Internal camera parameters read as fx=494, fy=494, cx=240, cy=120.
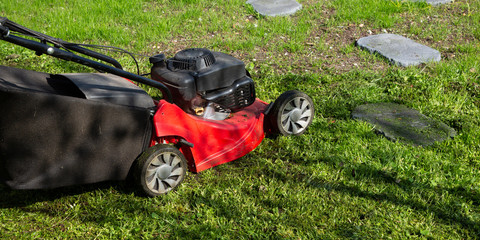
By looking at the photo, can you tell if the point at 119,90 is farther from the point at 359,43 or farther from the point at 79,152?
the point at 359,43

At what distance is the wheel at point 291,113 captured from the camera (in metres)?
3.38

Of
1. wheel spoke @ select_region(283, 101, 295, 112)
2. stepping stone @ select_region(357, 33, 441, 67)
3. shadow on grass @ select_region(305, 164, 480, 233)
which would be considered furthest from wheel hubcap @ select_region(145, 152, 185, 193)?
stepping stone @ select_region(357, 33, 441, 67)

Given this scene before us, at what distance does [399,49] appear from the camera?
16.3 ft

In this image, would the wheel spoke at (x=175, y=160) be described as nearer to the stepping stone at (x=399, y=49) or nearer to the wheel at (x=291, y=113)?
the wheel at (x=291, y=113)

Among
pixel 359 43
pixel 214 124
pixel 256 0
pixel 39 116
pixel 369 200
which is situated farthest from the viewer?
pixel 256 0

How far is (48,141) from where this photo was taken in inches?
93.1

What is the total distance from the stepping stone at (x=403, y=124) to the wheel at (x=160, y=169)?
161 centimetres

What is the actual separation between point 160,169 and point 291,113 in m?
1.10

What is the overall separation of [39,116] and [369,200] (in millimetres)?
1876

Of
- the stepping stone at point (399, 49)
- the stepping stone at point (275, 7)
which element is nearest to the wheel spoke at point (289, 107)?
the stepping stone at point (399, 49)

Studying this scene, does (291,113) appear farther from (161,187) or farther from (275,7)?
(275,7)

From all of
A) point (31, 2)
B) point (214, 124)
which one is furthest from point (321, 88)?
point (31, 2)

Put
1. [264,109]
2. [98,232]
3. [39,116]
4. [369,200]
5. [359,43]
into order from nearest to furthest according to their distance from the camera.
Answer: [39,116], [98,232], [369,200], [264,109], [359,43]

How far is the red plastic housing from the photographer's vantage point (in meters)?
2.81
